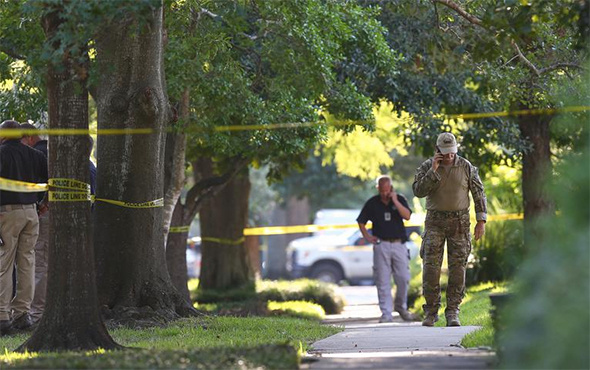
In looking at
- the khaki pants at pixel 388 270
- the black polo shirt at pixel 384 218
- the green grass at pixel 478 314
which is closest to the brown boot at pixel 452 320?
the green grass at pixel 478 314

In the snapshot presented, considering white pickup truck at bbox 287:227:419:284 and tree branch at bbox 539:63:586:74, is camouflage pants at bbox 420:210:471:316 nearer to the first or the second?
tree branch at bbox 539:63:586:74

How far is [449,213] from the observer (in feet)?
42.6

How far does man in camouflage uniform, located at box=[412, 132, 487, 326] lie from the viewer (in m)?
12.9

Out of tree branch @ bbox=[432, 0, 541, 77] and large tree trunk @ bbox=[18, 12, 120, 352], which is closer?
large tree trunk @ bbox=[18, 12, 120, 352]

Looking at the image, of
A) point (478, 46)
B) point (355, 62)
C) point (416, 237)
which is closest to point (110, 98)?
point (478, 46)

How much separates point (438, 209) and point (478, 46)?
221cm

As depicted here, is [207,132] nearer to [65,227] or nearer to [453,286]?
[453,286]

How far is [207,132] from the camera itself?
52.2ft

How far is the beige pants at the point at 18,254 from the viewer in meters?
12.5

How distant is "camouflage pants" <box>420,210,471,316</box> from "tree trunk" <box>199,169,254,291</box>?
34.8ft

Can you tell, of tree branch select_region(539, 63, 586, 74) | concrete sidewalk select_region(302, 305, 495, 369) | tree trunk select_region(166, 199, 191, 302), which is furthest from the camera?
tree trunk select_region(166, 199, 191, 302)

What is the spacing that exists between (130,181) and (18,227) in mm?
1289

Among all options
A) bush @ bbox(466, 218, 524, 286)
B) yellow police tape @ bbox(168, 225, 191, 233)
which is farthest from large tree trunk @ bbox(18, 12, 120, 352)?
bush @ bbox(466, 218, 524, 286)

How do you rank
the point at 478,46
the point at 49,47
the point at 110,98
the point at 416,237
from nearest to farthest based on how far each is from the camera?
the point at 49,47 < the point at 478,46 < the point at 110,98 < the point at 416,237
